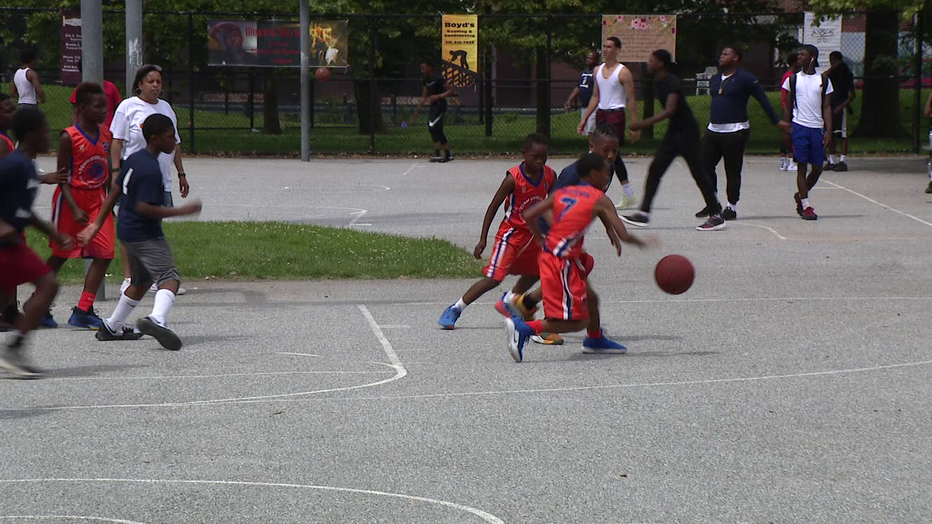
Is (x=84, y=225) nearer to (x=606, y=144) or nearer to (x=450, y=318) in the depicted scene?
(x=450, y=318)

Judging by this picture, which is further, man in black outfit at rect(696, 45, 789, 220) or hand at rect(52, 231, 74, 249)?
man in black outfit at rect(696, 45, 789, 220)

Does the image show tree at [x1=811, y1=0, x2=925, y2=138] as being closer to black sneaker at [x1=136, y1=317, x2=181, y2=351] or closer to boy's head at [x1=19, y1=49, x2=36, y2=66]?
boy's head at [x1=19, y1=49, x2=36, y2=66]

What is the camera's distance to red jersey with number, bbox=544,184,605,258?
805 centimetres

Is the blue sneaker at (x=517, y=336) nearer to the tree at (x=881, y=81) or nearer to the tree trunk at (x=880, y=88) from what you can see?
the tree at (x=881, y=81)

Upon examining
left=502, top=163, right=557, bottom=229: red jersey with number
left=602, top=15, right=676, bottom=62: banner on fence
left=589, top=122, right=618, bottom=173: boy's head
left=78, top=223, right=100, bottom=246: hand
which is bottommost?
left=78, top=223, right=100, bottom=246: hand

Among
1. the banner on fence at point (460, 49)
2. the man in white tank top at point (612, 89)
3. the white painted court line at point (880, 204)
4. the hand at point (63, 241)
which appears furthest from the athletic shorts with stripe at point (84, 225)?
the banner on fence at point (460, 49)

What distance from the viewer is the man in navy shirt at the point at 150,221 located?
8.56 meters

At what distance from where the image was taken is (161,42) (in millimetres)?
31484

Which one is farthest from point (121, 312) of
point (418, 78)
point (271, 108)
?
point (271, 108)

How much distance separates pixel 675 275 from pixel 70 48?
64.4ft

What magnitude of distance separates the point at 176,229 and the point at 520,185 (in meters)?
6.55

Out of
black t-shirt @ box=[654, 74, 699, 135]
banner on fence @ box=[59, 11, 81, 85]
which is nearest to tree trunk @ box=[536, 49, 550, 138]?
banner on fence @ box=[59, 11, 81, 85]

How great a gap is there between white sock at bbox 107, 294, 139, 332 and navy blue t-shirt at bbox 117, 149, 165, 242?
0.47 meters

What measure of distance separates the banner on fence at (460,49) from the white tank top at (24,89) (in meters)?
9.20
